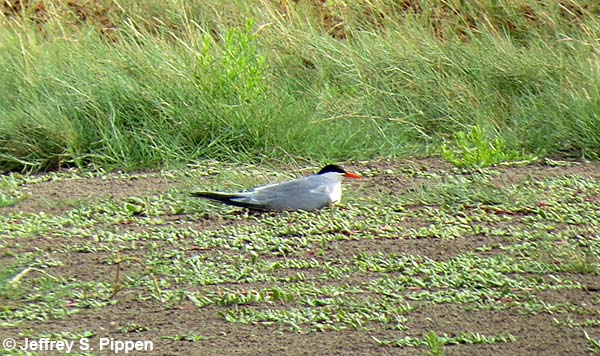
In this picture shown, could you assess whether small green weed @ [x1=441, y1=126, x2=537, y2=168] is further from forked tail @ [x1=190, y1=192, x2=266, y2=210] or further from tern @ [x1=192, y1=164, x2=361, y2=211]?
forked tail @ [x1=190, y1=192, x2=266, y2=210]

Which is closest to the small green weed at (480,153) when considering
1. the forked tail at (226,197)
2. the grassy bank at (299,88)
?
the grassy bank at (299,88)

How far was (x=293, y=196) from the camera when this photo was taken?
17.3 feet

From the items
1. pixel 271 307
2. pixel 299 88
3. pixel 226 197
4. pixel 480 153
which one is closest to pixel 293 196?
pixel 226 197

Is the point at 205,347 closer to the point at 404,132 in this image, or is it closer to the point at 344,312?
the point at 344,312

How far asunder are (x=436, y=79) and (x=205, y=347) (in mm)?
3801

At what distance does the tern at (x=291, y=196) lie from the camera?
5200 millimetres

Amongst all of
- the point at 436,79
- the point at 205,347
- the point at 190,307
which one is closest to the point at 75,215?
the point at 190,307

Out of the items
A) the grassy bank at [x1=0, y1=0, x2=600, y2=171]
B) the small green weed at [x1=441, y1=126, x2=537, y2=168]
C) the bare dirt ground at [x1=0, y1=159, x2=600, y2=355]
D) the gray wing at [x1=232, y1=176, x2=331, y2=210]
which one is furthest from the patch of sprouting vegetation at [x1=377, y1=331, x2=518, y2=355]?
the grassy bank at [x1=0, y1=0, x2=600, y2=171]

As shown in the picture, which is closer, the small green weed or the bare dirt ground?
the bare dirt ground

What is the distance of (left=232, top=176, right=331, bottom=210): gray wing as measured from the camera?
5230mm

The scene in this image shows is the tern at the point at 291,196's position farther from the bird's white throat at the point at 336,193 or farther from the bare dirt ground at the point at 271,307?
the bare dirt ground at the point at 271,307

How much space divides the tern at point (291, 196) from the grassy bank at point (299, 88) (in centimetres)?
99

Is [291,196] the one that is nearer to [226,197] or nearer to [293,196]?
[293,196]

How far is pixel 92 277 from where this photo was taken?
4516 mm
